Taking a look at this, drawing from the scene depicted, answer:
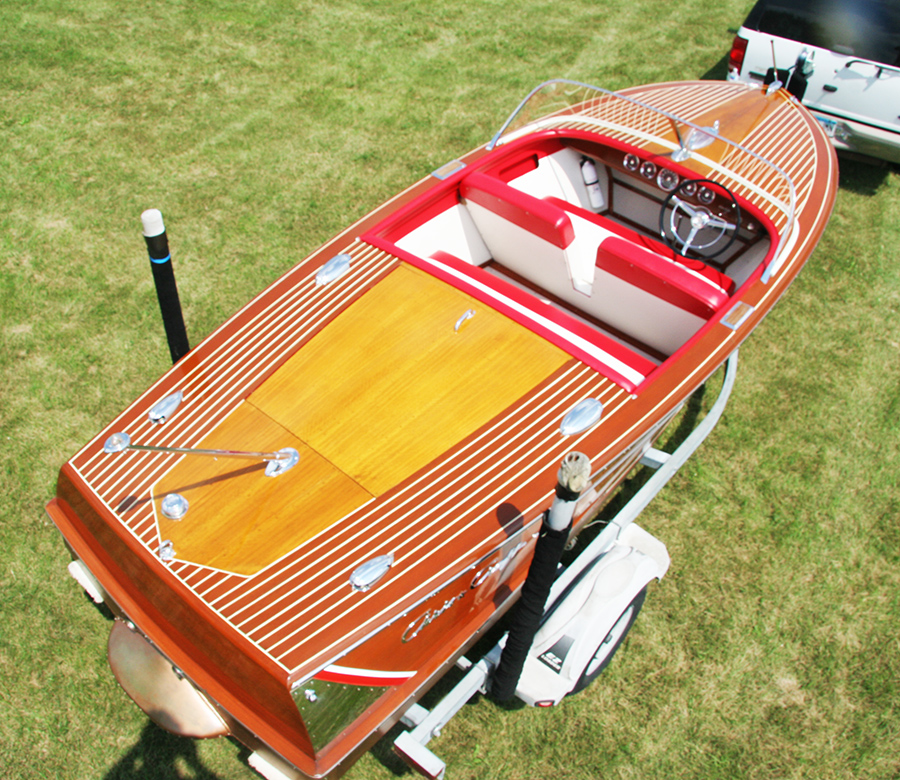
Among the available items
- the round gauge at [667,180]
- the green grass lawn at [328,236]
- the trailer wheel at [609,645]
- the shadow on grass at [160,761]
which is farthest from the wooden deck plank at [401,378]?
the round gauge at [667,180]

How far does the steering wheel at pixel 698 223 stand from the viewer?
3938 millimetres

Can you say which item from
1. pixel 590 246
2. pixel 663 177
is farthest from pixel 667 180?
pixel 590 246

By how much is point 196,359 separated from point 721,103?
12.0ft

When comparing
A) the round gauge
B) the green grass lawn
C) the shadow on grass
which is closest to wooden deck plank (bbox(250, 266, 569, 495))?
the green grass lawn

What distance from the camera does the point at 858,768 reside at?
3.18 meters

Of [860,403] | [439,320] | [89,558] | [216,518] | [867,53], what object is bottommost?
[860,403]

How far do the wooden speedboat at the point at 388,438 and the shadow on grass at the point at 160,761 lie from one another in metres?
0.52

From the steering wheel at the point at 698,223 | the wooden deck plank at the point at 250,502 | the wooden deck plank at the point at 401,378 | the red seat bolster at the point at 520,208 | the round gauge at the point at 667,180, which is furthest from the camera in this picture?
the round gauge at the point at 667,180

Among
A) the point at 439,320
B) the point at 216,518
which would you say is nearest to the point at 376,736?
Answer: the point at 216,518

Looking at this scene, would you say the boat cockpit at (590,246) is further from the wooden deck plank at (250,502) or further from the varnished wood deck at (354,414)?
the wooden deck plank at (250,502)

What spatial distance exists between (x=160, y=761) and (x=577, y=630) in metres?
1.85

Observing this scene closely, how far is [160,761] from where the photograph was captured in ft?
10.3

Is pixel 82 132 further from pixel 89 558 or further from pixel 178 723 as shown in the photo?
pixel 178 723

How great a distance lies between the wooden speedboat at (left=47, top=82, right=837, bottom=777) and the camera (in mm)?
2561
